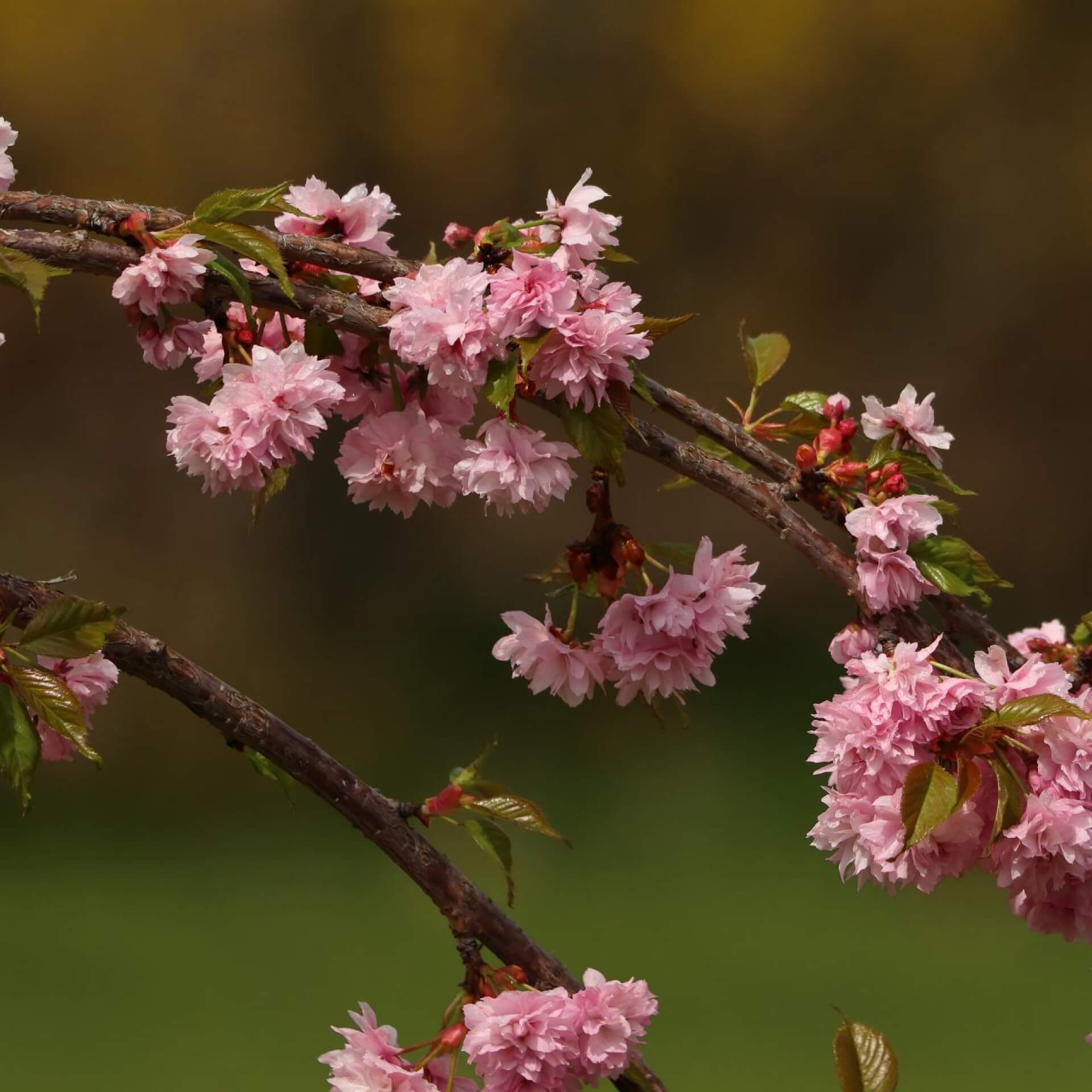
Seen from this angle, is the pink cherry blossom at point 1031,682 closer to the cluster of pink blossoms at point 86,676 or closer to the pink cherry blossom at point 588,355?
the pink cherry blossom at point 588,355

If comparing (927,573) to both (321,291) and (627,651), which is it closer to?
(627,651)

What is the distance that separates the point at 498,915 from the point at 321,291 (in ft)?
0.90

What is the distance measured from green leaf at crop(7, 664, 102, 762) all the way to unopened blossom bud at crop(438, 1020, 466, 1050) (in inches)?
7.3

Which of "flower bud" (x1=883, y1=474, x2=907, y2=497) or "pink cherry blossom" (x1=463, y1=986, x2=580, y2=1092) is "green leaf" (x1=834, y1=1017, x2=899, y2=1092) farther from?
"flower bud" (x1=883, y1=474, x2=907, y2=497)

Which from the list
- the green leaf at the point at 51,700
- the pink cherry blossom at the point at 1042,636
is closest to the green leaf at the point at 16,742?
the green leaf at the point at 51,700

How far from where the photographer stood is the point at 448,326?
2.00 feet

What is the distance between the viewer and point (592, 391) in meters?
0.62

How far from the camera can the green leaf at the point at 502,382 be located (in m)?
0.62

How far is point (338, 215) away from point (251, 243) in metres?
0.11

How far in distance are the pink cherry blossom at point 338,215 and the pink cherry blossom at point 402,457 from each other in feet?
0.31

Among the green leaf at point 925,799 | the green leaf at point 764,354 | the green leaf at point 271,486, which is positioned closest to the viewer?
the green leaf at point 925,799

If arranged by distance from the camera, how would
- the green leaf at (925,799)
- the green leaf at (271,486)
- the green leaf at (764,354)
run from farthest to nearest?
1. the green leaf at (764,354)
2. the green leaf at (271,486)
3. the green leaf at (925,799)

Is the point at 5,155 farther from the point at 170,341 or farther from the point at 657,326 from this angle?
the point at 657,326

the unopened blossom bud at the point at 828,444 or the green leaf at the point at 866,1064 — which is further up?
the unopened blossom bud at the point at 828,444
